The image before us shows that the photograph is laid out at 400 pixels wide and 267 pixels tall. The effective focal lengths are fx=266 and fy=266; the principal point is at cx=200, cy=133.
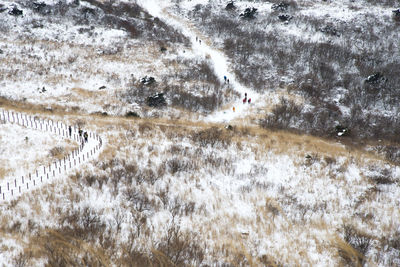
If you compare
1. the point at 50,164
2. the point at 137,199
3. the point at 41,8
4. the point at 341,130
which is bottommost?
the point at 137,199

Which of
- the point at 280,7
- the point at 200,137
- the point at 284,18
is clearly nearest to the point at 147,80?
the point at 200,137

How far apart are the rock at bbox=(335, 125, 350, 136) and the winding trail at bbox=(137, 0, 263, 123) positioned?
8889 mm

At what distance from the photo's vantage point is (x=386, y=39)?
44.4 meters

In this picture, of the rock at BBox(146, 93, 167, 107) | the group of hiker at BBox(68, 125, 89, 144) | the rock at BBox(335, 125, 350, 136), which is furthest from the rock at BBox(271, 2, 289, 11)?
the group of hiker at BBox(68, 125, 89, 144)

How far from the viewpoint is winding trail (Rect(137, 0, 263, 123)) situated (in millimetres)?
30969

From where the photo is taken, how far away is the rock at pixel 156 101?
3064cm

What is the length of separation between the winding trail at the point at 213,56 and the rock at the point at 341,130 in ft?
29.2

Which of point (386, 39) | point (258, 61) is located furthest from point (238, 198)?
point (386, 39)

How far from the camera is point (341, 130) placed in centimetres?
2814

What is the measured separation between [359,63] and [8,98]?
1831 inches

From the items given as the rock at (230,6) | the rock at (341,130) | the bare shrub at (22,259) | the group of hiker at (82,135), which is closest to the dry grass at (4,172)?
the group of hiker at (82,135)

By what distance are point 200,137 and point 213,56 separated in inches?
893

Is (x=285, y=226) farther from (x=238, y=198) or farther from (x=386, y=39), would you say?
(x=386, y=39)

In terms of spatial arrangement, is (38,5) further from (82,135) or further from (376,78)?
(376,78)
